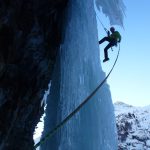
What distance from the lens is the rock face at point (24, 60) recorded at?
4.39 metres

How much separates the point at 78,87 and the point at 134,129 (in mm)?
17724

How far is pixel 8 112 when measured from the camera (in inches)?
179

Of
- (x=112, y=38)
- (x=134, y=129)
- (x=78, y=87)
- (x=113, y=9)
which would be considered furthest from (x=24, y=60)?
(x=134, y=129)

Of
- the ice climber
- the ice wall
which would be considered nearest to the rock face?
the ice wall

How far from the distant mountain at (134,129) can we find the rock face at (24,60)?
17.4m

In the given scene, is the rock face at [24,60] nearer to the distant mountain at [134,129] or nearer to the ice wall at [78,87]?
the ice wall at [78,87]

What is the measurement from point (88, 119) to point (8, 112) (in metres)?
3.39

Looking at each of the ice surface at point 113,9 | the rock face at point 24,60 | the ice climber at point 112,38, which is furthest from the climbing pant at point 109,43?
the rock face at point 24,60

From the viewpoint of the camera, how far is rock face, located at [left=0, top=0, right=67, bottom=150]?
4.39 metres

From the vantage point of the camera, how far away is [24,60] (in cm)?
483

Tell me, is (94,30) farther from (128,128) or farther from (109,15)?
(128,128)

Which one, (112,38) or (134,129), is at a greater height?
(134,129)

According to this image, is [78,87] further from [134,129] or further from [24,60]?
[134,129]

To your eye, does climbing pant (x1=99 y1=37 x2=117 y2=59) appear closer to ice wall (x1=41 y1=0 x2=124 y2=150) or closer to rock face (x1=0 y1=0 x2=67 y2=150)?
ice wall (x1=41 y1=0 x2=124 y2=150)
